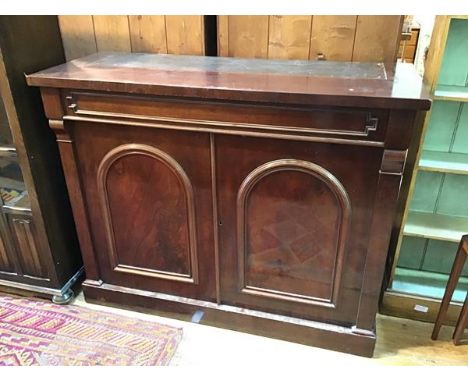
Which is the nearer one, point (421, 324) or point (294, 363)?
point (294, 363)

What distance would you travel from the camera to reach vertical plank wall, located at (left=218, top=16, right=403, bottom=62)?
4.99 feet

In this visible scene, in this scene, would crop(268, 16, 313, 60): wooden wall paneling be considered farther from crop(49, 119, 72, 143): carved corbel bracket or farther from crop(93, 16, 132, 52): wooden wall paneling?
crop(49, 119, 72, 143): carved corbel bracket

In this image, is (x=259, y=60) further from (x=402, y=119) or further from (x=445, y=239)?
(x=445, y=239)

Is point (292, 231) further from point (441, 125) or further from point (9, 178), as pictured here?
point (9, 178)

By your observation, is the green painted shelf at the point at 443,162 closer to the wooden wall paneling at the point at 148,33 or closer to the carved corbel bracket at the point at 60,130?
the wooden wall paneling at the point at 148,33

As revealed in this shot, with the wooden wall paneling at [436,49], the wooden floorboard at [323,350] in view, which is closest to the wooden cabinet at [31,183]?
the wooden floorboard at [323,350]

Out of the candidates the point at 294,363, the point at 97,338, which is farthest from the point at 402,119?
the point at 97,338

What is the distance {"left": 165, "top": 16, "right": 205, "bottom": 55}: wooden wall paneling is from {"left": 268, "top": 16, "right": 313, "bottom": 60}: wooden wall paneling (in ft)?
0.91

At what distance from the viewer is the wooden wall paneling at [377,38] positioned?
4.92 ft

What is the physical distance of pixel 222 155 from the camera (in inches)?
54.1

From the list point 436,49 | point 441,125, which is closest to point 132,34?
point 436,49

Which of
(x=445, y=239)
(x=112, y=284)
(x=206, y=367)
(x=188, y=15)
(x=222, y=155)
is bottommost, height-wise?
(x=206, y=367)

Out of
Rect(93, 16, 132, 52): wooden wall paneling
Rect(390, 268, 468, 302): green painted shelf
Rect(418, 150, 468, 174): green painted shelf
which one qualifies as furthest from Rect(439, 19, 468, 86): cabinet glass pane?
Rect(93, 16, 132, 52): wooden wall paneling

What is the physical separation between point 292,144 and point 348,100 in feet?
0.72
